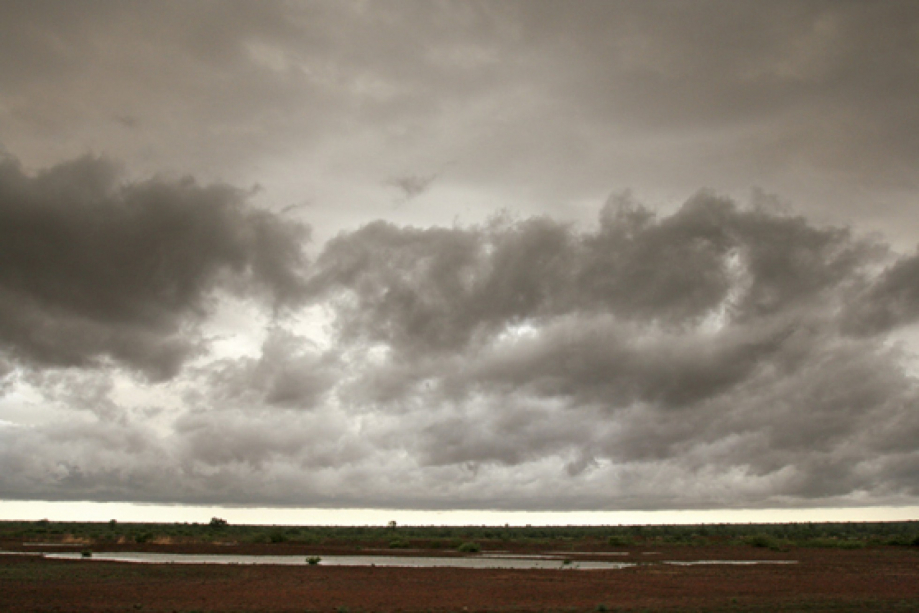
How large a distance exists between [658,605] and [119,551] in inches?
2648

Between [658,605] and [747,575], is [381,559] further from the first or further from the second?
[658,605]

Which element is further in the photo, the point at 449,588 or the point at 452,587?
the point at 452,587

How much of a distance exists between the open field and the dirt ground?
0.06 metres

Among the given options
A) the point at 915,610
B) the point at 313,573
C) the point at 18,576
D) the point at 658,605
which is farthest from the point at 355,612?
the point at 18,576

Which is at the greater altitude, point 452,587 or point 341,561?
point 452,587

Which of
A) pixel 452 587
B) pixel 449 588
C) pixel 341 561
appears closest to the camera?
pixel 449 588

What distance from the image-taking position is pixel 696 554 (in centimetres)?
7538

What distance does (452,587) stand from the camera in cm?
4184

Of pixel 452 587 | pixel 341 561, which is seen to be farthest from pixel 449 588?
pixel 341 561

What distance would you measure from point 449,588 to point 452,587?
55 cm

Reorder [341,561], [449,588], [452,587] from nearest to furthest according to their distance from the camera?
[449,588] → [452,587] → [341,561]

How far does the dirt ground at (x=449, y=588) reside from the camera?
33.2 metres

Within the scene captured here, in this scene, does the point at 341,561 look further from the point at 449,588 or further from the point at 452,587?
the point at 449,588

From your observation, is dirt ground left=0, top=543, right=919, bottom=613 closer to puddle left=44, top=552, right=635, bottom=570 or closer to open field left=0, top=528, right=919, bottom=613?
open field left=0, top=528, right=919, bottom=613
